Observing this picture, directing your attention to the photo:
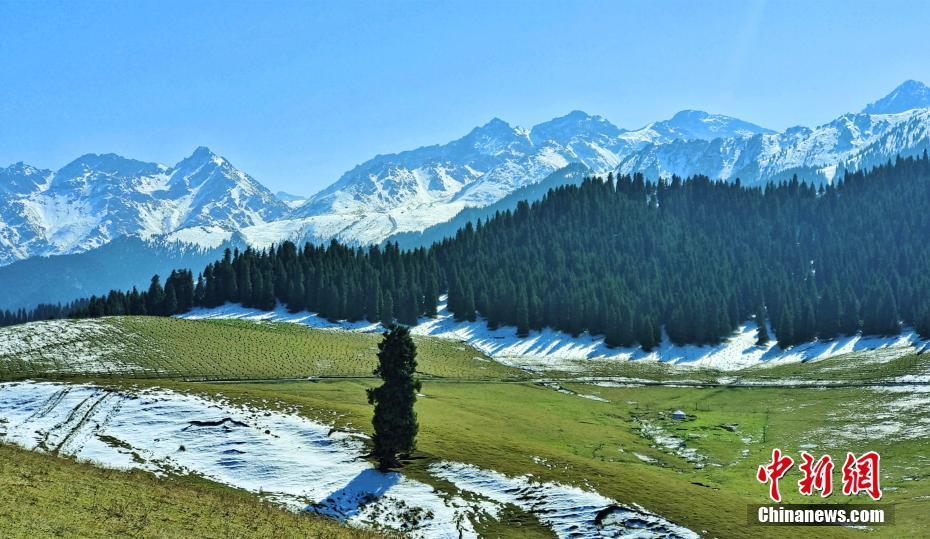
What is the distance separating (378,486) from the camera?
4916cm

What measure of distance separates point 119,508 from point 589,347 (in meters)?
151

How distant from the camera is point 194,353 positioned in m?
112

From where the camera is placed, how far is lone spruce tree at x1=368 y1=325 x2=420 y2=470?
53.2 meters

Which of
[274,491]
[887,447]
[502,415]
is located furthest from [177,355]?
[887,447]

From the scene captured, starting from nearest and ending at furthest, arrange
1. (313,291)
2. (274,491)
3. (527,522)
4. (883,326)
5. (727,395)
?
(527,522)
(274,491)
(727,395)
(883,326)
(313,291)

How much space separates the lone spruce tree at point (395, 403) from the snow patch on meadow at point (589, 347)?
305 feet

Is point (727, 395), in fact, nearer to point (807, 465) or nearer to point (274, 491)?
point (807, 465)

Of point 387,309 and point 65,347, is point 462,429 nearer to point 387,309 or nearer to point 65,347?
point 65,347

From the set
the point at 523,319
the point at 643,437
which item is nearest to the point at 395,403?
the point at 643,437

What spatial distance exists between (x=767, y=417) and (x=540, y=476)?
59859 mm

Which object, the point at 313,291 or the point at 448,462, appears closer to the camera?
the point at 448,462

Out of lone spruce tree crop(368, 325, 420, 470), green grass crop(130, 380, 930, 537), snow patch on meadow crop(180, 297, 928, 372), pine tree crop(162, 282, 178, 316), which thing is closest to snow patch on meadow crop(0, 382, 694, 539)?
lone spruce tree crop(368, 325, 420, 470)

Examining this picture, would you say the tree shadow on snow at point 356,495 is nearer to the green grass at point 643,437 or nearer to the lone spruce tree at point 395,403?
the lone spruce tree at point 395,403

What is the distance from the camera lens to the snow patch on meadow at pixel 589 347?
15562 centimetres
